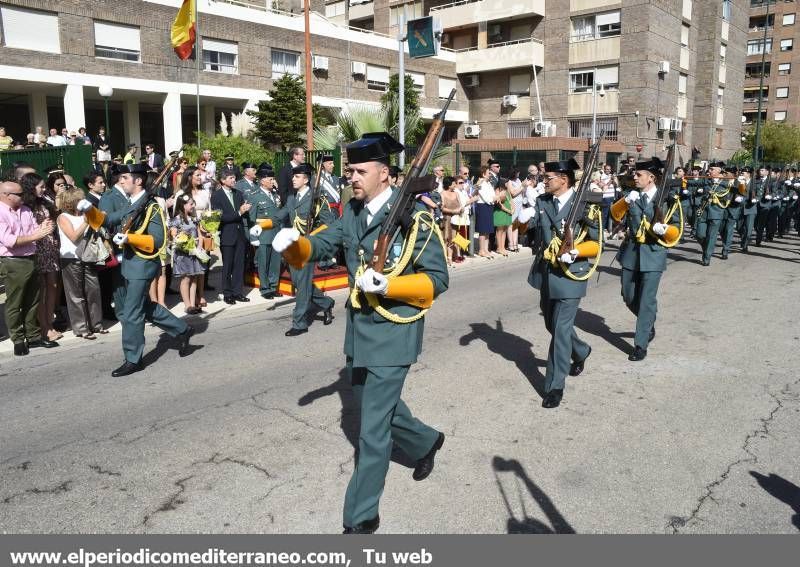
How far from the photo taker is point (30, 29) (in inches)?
961

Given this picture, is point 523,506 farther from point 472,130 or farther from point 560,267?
point 472,130

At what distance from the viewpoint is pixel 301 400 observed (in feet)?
18.9

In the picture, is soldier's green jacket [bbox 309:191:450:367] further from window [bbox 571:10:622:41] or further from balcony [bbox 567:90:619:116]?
window [bbox 571:10:622:41]

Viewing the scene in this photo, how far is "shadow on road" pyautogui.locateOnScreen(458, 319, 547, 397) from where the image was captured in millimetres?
6541

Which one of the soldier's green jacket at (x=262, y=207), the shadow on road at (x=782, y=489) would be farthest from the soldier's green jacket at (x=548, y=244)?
the soldier's green jacket at (x=262, y=207)

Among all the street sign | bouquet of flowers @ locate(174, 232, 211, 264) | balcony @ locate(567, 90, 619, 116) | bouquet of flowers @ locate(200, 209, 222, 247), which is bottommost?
bouquet of flowers @ locate(174, 232, 211, 264)

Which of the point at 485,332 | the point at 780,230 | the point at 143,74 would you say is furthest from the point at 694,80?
the point at 485,332

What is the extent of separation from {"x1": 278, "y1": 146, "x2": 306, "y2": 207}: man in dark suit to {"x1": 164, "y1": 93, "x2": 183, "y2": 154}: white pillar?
18.3 metres

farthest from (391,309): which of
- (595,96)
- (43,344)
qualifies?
(595,96)

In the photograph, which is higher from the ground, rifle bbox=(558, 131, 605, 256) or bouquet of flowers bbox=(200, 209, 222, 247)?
rifle bbox=(558, 131, 605, 256)

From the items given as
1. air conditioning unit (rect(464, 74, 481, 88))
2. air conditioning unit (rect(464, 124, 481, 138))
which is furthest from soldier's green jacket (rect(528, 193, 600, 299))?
air conditioning unit (rect(464, 74, 481, 88))

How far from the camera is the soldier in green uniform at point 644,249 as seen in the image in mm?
7027
